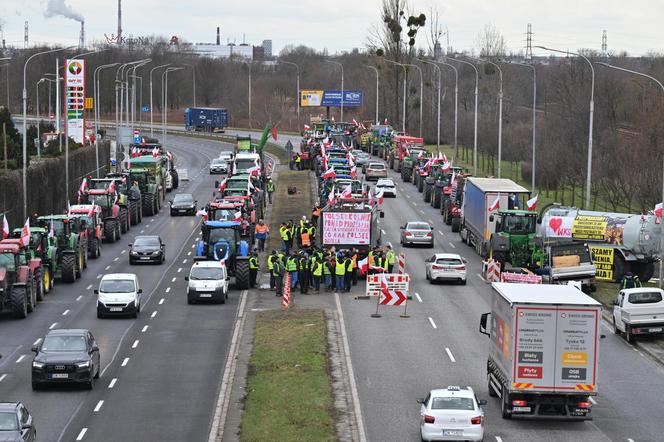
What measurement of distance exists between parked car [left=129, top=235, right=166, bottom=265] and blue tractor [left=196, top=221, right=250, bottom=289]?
20.5 ft

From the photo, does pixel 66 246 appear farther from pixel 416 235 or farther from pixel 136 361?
pixel 416 235

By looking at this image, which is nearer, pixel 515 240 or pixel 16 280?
pixel 16 280

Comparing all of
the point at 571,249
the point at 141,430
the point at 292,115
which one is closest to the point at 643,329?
the point at 571,249

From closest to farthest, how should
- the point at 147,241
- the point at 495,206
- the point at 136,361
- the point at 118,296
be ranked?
1. the point at 136,361
2. the point at 118,296
3. the point at 147,241
4. the point at 495,206

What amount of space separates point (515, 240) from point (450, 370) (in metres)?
21.5

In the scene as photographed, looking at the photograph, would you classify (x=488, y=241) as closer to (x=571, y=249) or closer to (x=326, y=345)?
(x=571, y=249)

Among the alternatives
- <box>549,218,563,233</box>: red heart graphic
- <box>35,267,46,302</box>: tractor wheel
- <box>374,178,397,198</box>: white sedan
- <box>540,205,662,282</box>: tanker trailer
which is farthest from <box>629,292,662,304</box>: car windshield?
<box>374,178,397,198</box>: white sedan

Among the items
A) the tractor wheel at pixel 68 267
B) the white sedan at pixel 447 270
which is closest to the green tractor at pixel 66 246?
the tractor wheel at pixel 68 267

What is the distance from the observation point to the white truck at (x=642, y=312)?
4141cm

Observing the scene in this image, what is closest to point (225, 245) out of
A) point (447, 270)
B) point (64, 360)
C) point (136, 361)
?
point (447, 270)

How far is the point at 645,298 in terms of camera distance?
41594mm

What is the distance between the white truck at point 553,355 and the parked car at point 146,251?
3115cm

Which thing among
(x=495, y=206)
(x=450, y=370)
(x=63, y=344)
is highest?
(x=495, y=206)

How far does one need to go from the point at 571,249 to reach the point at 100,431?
2648cm
